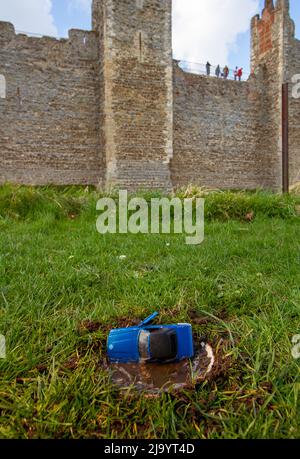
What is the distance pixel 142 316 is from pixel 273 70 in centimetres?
1679

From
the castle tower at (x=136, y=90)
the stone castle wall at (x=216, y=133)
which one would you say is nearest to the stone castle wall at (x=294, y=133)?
the stone castle wall at (x=216, y=133)

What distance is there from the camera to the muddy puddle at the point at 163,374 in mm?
1303

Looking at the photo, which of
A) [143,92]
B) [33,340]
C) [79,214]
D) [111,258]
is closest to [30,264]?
[111,258]

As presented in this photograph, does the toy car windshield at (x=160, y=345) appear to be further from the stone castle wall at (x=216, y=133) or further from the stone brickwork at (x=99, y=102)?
the stone castle wall at (x=216, y=133)

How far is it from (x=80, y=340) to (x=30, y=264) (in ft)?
3.85

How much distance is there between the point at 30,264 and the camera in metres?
2.62

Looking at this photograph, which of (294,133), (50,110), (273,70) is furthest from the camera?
(294,133)

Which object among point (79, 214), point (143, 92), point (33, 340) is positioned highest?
point (143, 92)

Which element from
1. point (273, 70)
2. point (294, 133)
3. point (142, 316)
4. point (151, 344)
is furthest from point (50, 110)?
point (151, 344)

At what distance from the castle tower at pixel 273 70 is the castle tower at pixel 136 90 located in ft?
18.7

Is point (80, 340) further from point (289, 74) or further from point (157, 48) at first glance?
point (289, 74)

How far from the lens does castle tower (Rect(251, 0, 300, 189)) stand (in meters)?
15.4

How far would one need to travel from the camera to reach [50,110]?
11.9 m

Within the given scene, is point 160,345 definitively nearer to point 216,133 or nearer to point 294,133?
point 216,133
